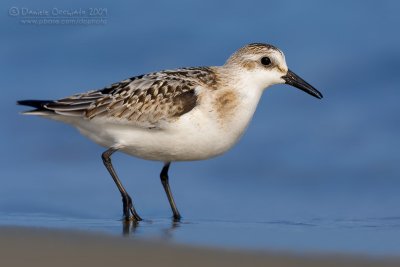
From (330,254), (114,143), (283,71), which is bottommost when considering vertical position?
(330,254)

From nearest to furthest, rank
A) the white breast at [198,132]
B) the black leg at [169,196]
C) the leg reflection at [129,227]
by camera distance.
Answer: the leg reflection at [129,227]
the white breast at [198,132]
the black leg at [169,196]

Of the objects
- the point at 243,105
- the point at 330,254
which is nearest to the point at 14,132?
the point at 243,105

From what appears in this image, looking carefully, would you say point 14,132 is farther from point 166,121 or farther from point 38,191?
point 166,121

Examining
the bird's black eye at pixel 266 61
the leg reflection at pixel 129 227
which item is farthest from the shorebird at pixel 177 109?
the leg reflection at pixel 129 227

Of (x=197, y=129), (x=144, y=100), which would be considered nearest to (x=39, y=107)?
(x=144, y=100)

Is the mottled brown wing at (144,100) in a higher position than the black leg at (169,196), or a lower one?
higher

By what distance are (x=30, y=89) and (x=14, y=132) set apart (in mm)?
1374

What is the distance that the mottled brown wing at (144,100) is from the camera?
406 inches

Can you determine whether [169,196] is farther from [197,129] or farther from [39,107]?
[39,107]

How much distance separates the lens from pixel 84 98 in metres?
11.0

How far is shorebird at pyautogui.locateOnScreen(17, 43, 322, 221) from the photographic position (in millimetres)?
10242

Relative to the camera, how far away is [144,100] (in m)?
10.6

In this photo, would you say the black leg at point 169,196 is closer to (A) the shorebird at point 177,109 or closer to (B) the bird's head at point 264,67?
(A) the shorebird at point 177,109

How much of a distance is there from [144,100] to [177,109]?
1.58 feet
